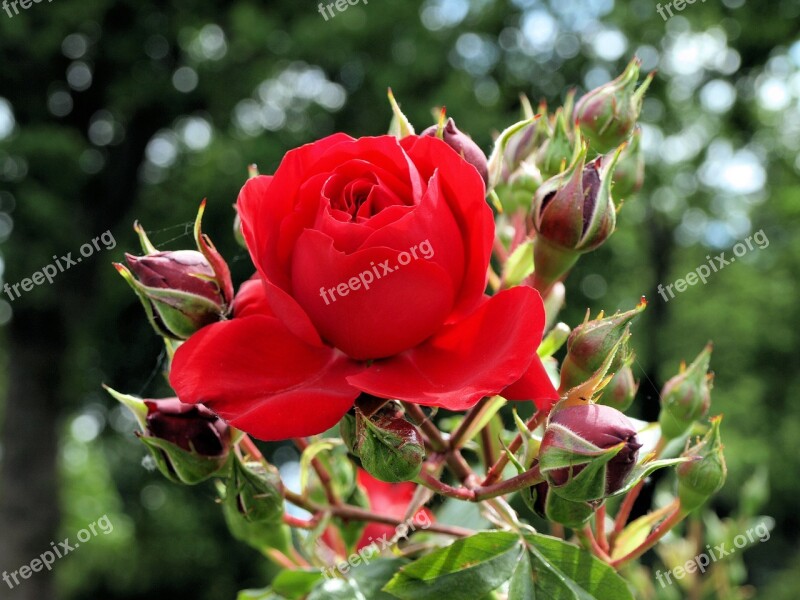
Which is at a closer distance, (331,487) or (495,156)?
(495,156)

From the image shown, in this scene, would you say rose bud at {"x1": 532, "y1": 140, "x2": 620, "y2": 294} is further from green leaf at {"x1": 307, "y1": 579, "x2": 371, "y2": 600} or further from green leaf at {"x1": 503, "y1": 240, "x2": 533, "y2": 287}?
green leaf at {"x1": 307, "y1": 579, "x2": 371, "y2": 600}

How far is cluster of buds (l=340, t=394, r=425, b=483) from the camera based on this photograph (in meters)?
0.45

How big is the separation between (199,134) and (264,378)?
7664 millimetres

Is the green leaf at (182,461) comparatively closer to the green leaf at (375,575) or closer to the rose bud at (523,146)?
the green leaf at (375,575)

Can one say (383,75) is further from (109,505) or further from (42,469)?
(109,505)

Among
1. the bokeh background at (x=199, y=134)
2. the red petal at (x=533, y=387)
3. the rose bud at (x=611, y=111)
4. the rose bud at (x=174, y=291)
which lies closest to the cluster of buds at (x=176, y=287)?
the rose bud at (x=174, y=291)

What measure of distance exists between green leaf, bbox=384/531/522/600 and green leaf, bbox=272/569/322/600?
18 centimetres

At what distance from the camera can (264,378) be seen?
0.49 meters

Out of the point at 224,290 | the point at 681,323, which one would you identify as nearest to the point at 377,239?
the point at 224,290

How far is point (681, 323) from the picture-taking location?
10.9 metres

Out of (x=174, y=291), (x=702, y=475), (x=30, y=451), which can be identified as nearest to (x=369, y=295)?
(x=174, y=291)

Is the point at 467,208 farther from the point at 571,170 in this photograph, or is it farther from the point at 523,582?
the point at 523,582

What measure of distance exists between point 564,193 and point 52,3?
21.8ft

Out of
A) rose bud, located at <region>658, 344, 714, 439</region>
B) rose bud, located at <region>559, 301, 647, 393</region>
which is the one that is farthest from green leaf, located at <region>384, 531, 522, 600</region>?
rose bud, located at <region>658, 344, 714, 439</region>
